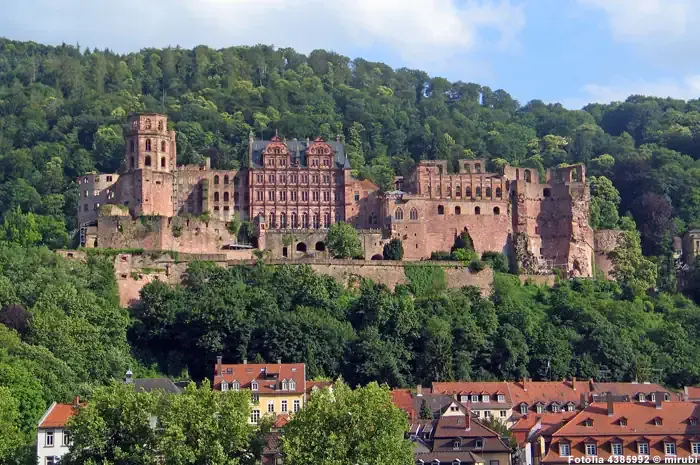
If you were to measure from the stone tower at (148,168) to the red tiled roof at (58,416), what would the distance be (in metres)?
32.8

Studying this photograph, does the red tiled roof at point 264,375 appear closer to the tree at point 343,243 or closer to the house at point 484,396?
the house at point 484,396

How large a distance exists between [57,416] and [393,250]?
125 ft

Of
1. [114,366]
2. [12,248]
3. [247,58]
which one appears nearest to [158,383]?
[114,366]

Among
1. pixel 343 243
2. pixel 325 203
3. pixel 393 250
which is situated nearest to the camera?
pixel 343 243

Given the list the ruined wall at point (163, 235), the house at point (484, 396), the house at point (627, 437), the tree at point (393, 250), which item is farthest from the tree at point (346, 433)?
the tree at point (393, 250)

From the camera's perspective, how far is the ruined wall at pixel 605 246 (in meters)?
115

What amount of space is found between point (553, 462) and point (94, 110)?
91.6m

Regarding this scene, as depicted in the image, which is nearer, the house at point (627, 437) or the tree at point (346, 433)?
the tree at point (346, 433)

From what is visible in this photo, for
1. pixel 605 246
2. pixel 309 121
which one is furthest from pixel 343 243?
pixel 309 121

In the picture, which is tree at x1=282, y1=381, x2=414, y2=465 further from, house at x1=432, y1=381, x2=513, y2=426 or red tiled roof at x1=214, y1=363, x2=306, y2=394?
house at x1=432, y1=381, x2=513, y2=426

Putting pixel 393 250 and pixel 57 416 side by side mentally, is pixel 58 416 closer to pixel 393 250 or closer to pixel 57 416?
pixel 57 416

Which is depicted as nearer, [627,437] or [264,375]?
[627,437]

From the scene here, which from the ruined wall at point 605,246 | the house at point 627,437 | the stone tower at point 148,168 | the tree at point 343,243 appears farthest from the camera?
the ruined wall at point 605,246

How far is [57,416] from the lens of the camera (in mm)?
74750
